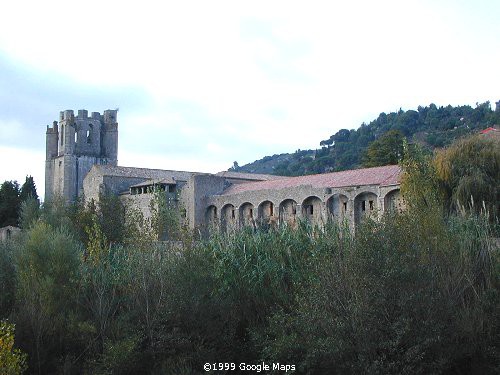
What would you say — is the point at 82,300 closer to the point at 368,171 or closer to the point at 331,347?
the point at 331,347

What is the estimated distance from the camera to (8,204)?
43.4m

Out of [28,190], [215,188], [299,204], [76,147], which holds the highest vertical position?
[76,147]

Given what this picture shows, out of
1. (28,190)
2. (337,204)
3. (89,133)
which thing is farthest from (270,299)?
(89,133)

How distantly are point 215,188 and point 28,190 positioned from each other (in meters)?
17.2

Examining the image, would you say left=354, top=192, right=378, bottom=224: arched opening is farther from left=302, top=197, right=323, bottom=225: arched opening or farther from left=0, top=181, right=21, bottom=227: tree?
left=0, top=181, right=21, bottom=227: tree

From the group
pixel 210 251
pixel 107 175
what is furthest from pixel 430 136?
pixel 210 251

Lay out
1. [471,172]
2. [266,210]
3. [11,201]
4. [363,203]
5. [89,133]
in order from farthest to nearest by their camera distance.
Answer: [89,133] < [11,201] < [266,210] < [363,203] < [471,172]

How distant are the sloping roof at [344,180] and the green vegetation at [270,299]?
35.2 ft

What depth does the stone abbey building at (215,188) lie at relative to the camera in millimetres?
27766

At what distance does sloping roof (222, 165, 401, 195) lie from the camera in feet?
90.0

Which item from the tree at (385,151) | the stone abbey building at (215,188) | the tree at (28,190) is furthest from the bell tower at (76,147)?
the tree at (385,151)

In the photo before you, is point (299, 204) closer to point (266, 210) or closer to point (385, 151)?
point (266, 210)

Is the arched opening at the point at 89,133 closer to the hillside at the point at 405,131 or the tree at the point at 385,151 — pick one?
the tree at the point at 385,151

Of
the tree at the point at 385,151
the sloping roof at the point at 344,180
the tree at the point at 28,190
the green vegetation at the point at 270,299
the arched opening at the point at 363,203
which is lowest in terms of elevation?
the green vegetation at the point at 270,299
